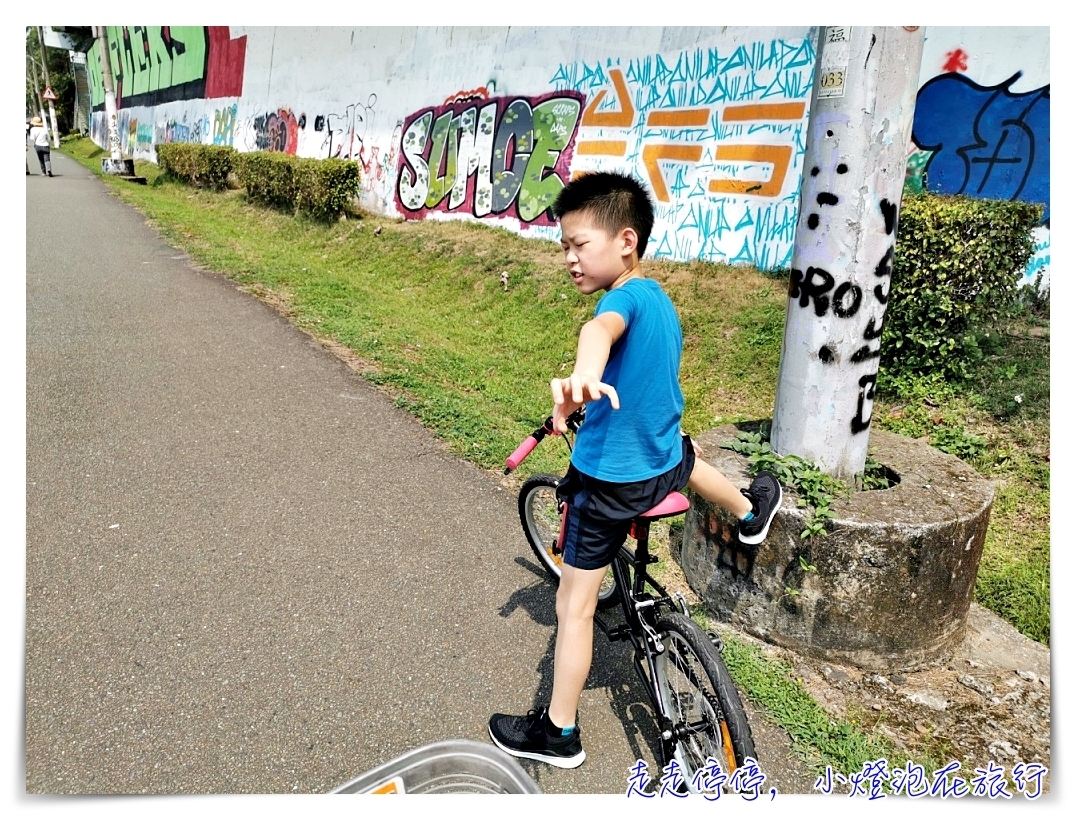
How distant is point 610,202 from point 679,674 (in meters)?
1.51

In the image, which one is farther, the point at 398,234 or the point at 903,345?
the point at 398,234

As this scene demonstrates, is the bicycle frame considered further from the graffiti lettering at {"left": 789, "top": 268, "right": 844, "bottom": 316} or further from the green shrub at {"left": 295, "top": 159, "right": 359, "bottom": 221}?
the green shrub at {"left": 295, "top": 159, "right": 359, "bottom": 221}

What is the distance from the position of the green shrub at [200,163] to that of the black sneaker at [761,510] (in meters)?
16.6

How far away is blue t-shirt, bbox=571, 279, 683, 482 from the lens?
2.13m

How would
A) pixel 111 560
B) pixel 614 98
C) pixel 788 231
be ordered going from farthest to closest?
pixel 614 98 → pixel 788 231 → pixel 111 560

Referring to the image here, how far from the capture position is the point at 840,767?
2502 millimetres

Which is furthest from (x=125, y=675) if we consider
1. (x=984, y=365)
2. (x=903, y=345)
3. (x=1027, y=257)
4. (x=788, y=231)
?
(x=788, y=231)

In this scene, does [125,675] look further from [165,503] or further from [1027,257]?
[1027,257]

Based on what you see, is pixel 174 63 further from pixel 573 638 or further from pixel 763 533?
pixel 573 638

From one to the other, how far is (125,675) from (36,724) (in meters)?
0.30

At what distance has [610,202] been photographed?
2.21 metres

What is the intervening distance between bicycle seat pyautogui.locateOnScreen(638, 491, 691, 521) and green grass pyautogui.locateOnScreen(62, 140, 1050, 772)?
2.92 feet

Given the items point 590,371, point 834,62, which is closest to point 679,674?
point 590,371

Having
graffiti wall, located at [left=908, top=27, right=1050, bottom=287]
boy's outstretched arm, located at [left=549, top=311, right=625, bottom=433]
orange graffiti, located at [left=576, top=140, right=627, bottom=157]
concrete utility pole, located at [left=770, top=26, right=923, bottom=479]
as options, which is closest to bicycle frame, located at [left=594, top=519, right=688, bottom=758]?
boy's outstretched arm, located at [left=549, top=311, right=625, bottom=433]
